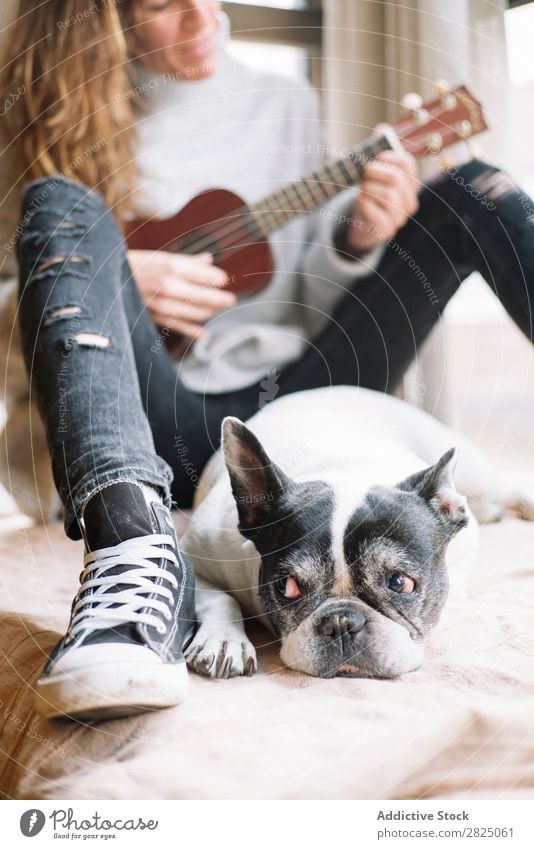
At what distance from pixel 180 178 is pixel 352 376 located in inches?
15.7

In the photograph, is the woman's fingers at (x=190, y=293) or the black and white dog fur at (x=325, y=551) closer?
the black and white dog fur at (x=325, y=551)

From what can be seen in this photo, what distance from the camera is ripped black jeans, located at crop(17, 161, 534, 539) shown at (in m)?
0.77

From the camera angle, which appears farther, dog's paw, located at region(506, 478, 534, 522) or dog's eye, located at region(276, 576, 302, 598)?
dog's paw, located at region(506, 478, 534, 522)

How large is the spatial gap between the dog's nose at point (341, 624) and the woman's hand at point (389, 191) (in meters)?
0.58

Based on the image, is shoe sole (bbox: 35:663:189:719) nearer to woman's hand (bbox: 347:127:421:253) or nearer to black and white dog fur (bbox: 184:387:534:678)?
black and white dog fur (bbox: 184:387:534:678)

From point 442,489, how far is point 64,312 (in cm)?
42

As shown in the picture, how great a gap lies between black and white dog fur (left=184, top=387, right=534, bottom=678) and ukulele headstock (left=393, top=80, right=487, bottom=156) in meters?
0.42

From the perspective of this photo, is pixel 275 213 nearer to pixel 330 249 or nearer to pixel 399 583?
pixel 330 249

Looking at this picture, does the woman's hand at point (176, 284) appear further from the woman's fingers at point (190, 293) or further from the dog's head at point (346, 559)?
the dog's head at point (346, 559)

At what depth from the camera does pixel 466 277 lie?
3.31 feet

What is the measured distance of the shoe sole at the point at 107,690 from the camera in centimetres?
58

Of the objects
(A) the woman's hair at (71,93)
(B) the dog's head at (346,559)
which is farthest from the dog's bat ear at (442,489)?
(A) the woman's hair at (71,93)
